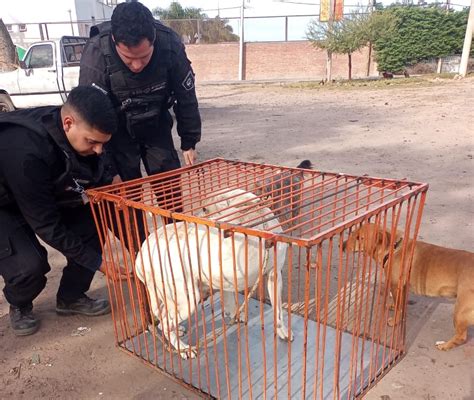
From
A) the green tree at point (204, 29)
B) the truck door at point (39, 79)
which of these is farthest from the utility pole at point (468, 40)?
the truck door at point (39, 79)

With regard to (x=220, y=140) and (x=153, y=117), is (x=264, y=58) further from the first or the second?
(x=153, y=117)

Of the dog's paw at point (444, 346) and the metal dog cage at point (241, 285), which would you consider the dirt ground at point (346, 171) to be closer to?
the dog's paw at point (444, 346)

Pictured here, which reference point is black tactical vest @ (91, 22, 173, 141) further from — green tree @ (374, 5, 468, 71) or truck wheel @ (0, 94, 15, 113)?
green tree @ (374, 5, 468, 71)

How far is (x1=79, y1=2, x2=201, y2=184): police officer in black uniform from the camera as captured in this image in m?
2.61

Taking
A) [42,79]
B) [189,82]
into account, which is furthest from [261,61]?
[189,82]

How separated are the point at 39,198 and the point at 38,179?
102 millimetres

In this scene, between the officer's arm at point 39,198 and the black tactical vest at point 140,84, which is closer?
the officer's arm at point 39,198

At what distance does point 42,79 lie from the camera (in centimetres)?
1048

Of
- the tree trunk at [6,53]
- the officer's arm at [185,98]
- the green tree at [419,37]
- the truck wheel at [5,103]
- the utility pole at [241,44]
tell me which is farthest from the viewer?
the utility pole at [241,44]

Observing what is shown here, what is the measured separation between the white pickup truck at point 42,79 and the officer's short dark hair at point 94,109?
352 inches

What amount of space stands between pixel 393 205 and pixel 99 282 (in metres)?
2.46

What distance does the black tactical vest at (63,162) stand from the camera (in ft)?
7.55

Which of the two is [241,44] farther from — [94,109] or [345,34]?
[94,109]

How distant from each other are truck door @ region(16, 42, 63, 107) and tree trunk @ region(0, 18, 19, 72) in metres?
0.28
